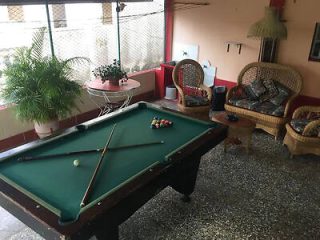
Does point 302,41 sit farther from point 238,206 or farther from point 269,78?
point 238,206

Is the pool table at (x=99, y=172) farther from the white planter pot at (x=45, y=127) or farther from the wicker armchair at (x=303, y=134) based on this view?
the wicker armchair at (x=303, y=134)

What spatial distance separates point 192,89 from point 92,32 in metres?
2.10

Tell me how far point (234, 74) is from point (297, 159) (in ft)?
6.63

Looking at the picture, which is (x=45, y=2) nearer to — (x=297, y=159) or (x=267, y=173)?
(x=267, y=173)

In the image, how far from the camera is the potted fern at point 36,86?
10.9 feet

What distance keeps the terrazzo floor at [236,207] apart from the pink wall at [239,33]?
1.68m

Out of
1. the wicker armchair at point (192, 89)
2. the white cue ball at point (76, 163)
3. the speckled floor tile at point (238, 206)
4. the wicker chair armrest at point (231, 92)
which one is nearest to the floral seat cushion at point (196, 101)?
the wicker armchair at point (192, 89)

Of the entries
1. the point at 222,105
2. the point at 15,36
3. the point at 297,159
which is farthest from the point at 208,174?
the point at 15,36

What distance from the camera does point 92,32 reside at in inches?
182

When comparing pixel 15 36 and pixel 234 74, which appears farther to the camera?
pixel 234 74

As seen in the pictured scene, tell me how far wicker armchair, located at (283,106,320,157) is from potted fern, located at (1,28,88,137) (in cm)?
295

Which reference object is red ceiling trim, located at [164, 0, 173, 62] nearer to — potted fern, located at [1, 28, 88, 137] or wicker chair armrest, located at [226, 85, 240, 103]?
wicker chair armrest, located at [226, 85, 240, 103]

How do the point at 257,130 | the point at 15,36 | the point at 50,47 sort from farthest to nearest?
the point at 257,130 < the point at 50,47 < the point at 15,36

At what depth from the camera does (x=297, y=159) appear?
3.80 metres
